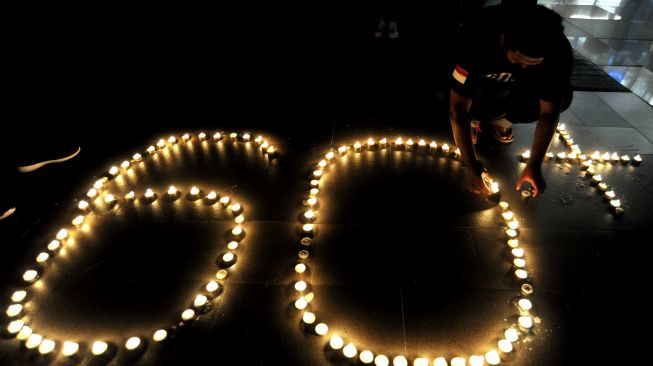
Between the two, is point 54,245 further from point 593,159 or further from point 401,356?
point 593,159

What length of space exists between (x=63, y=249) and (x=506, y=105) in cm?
392

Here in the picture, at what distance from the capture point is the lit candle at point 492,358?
2.04 m

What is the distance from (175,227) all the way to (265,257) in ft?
2.73

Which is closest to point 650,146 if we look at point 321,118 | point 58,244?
point 321,118

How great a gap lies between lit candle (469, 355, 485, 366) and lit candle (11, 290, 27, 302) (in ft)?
9.13

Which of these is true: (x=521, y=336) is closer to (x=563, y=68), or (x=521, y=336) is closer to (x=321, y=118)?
(x=563, y=68)

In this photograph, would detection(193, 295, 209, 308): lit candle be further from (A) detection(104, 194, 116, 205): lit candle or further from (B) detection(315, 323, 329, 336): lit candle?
(A) detection(104, 194, 116, 205): lit candle

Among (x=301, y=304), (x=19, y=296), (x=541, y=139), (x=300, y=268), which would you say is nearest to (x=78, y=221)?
(x=19, y=296)

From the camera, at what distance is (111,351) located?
2.13 meters

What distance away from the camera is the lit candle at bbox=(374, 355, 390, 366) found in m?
2.05

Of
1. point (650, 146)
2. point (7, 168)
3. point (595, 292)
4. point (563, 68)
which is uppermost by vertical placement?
point (563, 68)

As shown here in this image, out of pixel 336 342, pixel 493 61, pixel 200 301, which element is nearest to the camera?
pixel 336 342

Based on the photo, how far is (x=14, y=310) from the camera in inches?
91.0

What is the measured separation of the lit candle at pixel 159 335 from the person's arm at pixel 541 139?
279 centimetres
